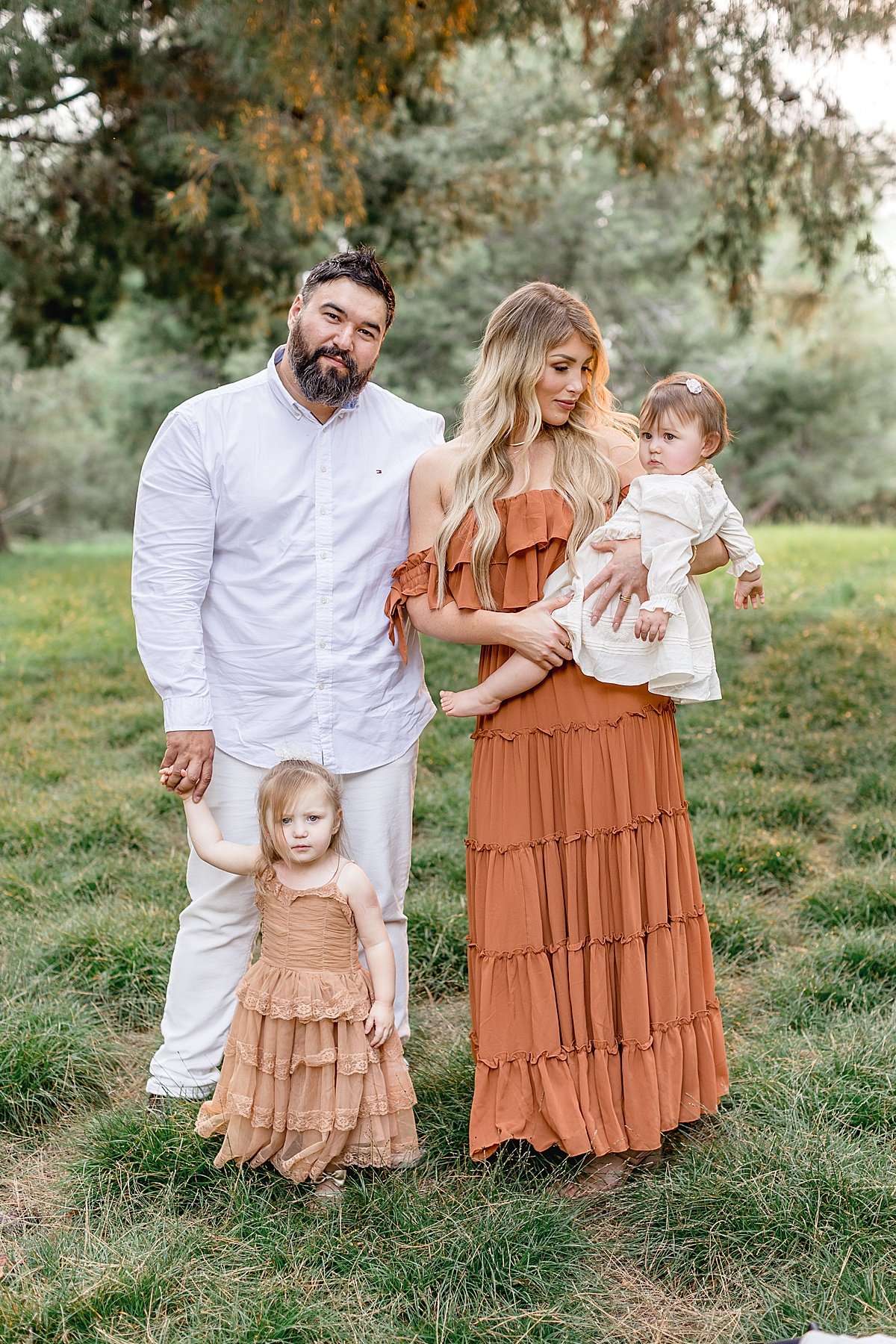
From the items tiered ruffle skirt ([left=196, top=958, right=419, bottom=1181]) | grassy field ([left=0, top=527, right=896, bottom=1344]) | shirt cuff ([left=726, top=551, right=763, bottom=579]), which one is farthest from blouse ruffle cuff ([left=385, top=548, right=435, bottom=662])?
grassy field ([left=0, top=527, right=896, bottom=1344])

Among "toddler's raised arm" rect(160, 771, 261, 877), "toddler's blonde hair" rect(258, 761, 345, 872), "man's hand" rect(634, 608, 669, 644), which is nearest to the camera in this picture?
"man's hand" rect(634, 608, 669, 644)

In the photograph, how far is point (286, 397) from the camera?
3.04 meters

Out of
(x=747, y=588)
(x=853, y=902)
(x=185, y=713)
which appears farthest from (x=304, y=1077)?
(x=853, y=902)

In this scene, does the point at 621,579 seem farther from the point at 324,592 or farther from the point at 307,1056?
the point at 307,1056

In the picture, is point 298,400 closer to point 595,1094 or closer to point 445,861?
point 595,1094

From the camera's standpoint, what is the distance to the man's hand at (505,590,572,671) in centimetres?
279

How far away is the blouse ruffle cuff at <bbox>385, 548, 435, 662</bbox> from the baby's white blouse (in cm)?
35

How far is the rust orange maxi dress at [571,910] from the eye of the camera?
2.84m

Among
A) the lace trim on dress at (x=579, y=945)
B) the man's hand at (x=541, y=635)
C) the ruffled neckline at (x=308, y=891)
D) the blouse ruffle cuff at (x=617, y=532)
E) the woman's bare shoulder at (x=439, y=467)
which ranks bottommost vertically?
the lace trim on dress at (x=579, y=945)

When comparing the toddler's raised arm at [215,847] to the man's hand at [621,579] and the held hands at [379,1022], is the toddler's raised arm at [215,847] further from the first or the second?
the man's hand at [621,579]

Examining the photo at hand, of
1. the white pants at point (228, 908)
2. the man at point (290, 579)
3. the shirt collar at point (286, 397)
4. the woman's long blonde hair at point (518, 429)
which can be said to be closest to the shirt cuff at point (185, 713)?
the man at point (290, 579)

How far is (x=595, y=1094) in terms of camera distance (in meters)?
2.88

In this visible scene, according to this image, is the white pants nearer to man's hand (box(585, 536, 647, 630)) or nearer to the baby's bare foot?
the baby's bare foot

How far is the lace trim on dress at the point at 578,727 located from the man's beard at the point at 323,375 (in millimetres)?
900
